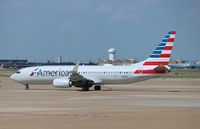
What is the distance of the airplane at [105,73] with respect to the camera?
169 ft

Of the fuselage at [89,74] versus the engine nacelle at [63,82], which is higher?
the fuselage at [89,74]

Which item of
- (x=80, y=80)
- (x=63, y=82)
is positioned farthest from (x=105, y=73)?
(x=63, y=82)

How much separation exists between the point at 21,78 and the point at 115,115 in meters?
32.8

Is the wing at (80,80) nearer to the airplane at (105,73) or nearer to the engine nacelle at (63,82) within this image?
the airplane at (105,73)

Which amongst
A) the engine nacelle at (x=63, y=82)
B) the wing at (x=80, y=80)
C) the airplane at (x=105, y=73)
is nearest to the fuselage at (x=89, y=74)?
the airplane at (x=105, y=73)

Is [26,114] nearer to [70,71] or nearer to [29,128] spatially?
[29,128]

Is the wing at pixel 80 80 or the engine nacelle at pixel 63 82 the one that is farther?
the wing at pixel 80 80

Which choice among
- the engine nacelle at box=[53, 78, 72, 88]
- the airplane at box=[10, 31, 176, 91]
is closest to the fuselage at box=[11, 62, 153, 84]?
the airplane at box=[10, 31, 176, 91]

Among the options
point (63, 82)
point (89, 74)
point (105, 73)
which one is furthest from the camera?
point (89, 74)

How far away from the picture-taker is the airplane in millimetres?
51375

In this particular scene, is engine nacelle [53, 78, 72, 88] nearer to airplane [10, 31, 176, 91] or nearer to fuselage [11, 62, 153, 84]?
airplane [10, 31, 176, 91]

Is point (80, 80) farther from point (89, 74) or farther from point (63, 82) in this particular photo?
point (89, 74)

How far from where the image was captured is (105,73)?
53.3 metres

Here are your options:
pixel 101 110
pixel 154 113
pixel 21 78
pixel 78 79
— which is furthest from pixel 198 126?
pixel 21 78
